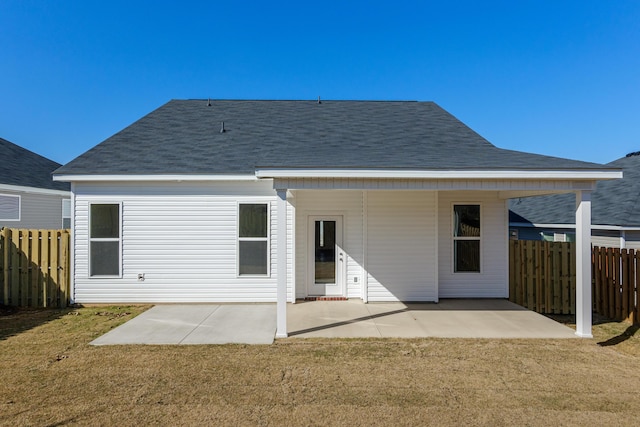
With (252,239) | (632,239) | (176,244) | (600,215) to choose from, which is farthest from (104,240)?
(600,215)

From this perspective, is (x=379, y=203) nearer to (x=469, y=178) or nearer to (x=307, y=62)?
(x=469, y=178)

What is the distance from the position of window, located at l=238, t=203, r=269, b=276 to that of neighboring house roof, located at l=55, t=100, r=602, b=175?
1013 millimetres

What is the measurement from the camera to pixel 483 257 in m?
9.41

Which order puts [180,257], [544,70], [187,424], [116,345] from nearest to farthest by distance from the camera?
[187,424] → [116,345] → [180,257] → [544,70]

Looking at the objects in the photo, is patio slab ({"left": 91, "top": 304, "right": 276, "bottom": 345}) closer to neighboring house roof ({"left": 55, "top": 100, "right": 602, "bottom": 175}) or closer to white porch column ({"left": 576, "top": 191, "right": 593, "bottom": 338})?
neighboring house roof ({"left": 55, "top": 100, "right": 602, "bottom": 175})

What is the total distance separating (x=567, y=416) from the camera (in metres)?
3.79

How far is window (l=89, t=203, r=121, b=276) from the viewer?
28.9ft

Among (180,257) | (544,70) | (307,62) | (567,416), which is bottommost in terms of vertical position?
(567,416)

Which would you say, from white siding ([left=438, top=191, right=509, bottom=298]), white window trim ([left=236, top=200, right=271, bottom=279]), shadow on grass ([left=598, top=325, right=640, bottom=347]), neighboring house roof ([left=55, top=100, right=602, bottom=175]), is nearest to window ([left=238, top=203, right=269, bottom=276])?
white window trim ([left=236, top=200, right=271, bottom=279])

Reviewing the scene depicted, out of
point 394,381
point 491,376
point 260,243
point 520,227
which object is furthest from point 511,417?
point 520,227

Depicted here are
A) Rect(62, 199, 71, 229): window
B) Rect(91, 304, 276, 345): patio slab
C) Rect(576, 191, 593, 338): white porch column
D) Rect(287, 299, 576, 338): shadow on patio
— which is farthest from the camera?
Rect(62, 199, 71, 229): window

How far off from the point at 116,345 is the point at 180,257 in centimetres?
312

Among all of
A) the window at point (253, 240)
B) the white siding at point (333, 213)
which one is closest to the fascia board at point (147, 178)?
the window at point (253, 240)

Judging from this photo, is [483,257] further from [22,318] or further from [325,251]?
[22,318]
